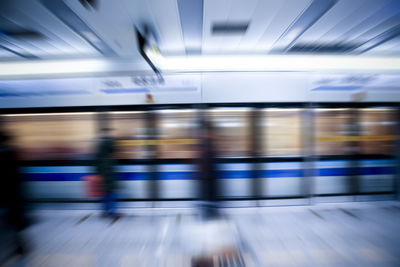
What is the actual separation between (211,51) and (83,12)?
168 cm

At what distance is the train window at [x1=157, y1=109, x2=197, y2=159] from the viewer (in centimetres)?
290

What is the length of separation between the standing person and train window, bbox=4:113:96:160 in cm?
60

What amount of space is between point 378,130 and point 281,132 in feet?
6.47

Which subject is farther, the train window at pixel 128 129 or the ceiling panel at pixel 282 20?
→ the train window at pixel 128 129

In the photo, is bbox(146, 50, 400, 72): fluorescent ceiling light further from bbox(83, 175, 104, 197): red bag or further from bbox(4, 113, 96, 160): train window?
bbox(83, 175, 104, 197): red bag

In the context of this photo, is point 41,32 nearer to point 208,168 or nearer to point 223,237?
point 208,168

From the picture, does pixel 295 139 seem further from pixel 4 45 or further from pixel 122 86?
pixel 4 45

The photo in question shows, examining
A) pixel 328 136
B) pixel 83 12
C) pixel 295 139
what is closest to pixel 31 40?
pixel 83 12

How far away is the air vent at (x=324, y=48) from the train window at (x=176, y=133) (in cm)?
197

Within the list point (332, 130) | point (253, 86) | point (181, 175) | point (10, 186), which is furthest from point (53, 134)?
point (332, 130)

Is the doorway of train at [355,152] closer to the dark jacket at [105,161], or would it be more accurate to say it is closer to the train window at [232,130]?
the train window at [232,130]

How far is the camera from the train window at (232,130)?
2.90 m

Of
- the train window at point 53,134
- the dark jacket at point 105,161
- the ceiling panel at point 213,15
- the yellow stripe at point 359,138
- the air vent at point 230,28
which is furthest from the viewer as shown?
the yellow stripe at point 359,138

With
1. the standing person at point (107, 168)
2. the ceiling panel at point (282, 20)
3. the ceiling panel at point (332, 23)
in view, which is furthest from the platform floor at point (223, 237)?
the ceiling panel at point (332, 23)
